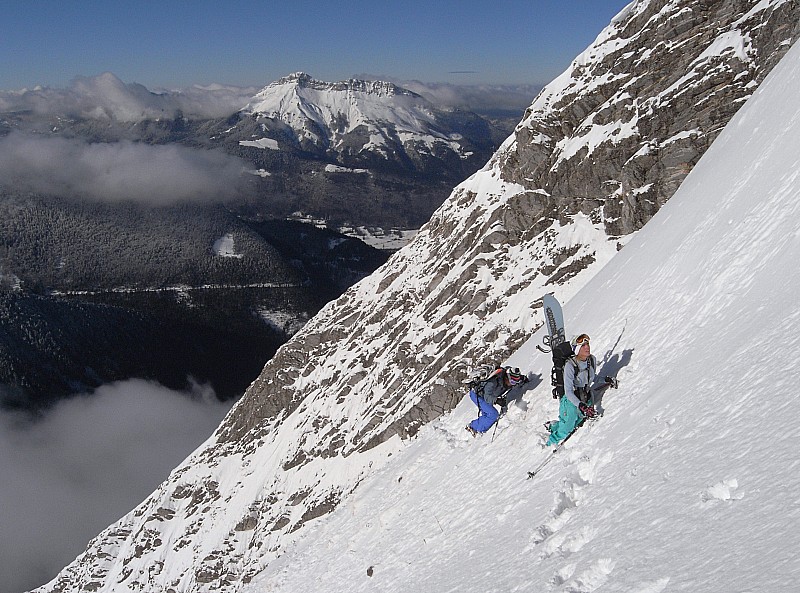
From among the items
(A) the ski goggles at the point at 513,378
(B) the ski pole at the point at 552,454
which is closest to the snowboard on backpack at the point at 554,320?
(B) the ski pole at the point at 552,454

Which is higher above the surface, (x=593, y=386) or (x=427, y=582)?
(x=593, y=386)

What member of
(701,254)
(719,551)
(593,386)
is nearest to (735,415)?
(719,551)

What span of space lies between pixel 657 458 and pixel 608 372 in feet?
17.3

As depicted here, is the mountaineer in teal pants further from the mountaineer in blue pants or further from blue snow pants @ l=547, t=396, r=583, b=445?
the mountaineer in blue pants

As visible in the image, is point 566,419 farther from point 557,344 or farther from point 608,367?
point 608,367

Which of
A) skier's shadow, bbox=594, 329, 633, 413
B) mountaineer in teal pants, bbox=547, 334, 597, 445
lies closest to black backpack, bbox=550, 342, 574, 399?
mountaineer in teal pants, bbox=547, 334, 597, 445

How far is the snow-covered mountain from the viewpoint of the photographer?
7.75m

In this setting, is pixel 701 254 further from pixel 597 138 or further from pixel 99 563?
pixel 99 563

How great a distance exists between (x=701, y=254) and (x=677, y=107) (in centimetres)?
3652

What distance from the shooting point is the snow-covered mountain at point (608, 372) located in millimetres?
7746

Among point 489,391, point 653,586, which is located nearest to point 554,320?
point 489,391

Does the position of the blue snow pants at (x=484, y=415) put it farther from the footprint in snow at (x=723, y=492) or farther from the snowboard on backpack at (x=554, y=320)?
the footprint in snow at (x=723, y=492)

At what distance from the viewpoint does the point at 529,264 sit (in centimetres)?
5522

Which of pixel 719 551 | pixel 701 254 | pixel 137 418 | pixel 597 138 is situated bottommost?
pixel 137 418
